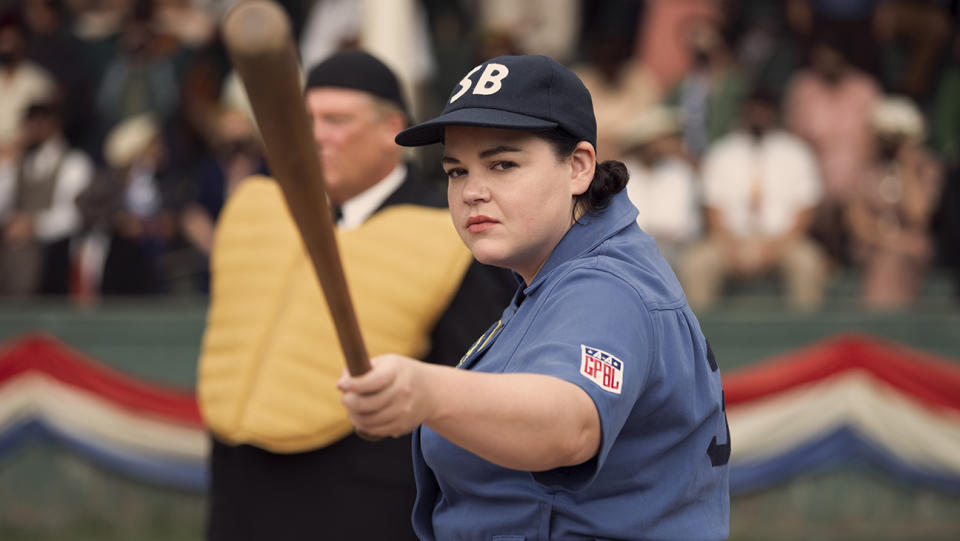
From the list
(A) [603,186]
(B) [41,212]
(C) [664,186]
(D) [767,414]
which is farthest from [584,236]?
(B) [41,212]

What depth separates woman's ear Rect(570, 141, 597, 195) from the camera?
1.99 m

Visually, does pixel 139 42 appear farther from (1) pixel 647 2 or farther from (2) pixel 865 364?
(2) pixel 865 364

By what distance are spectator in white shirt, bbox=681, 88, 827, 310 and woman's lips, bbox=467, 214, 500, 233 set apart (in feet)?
20.3

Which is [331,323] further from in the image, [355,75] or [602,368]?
[602,368]

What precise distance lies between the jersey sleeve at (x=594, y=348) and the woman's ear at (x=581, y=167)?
20 centimetres

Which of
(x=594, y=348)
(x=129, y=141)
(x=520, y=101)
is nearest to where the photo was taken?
(x=594, y=348)

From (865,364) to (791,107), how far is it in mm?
2665

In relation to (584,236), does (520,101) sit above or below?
above

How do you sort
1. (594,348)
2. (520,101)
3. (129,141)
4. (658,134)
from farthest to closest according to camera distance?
1. (129,141)
2. (658,134)
3. (520,101)
4. (594,348)

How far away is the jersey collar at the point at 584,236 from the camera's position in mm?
1989

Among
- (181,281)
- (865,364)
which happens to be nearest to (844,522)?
(865,364)

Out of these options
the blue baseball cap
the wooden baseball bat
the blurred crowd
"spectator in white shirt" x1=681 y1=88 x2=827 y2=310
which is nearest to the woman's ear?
the blue baseball cap

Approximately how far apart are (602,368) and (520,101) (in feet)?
1.48

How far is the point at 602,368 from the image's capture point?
5.53 feet
